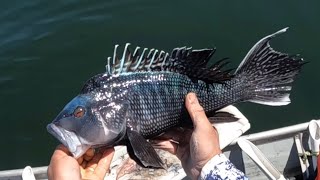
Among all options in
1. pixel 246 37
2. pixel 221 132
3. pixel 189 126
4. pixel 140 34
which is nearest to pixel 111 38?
pixel 140 34

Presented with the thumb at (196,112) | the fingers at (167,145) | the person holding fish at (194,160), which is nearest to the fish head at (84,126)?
the person holding fish at (194,160)

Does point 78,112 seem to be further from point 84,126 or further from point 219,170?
point 219,170

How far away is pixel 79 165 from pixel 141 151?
0.43 m

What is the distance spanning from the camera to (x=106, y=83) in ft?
10.1

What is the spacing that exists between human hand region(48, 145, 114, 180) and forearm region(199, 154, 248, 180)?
60 cm

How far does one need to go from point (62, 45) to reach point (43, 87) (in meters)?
0.84

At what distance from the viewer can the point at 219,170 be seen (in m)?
3.11

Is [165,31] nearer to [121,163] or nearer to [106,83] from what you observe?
[121,163]

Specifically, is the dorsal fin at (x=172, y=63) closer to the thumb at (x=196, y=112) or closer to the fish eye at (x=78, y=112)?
the thumb at (x=196, y=112)

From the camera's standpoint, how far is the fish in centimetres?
298

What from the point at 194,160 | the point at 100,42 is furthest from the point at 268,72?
the point at 100,42

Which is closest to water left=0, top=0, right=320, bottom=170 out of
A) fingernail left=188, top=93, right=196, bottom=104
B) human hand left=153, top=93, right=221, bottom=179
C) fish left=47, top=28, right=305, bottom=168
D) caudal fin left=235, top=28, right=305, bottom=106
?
caudal fin left=235, top=28, right=305, bottom=106

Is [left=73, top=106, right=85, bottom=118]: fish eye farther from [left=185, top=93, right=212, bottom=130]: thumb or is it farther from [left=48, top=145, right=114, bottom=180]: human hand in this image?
[left=185, top=93, right=212, bottom=130]: thumb

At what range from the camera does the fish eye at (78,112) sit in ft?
9.68
